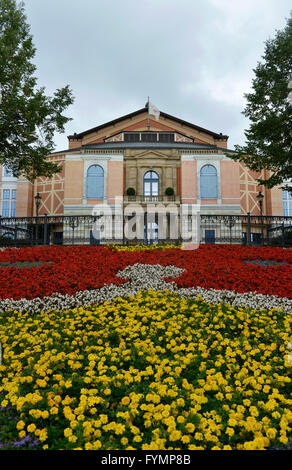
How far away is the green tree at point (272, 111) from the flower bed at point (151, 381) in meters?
13.9

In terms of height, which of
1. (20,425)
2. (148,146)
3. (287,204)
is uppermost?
(148,146)

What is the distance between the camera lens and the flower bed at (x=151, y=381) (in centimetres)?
266

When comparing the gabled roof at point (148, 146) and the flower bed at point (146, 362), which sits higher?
the gabled roof at point (148, 146)

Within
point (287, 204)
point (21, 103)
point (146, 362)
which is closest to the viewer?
point (146, 362)

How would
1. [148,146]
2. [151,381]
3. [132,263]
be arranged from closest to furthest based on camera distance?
1. [151,381]
2. [132,263]
3. [148,146]

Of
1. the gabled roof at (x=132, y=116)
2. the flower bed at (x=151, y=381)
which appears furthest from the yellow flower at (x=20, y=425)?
the gabled roof at (x=132, y=116)

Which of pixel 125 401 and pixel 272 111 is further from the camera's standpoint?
pixel 272 111

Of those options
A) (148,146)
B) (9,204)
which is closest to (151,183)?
(148,146)

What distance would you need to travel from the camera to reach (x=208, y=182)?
32094mm

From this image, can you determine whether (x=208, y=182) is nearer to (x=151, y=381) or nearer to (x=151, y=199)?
(x=151, y=199)

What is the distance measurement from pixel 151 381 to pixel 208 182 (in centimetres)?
2985

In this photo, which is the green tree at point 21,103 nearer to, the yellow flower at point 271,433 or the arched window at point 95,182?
the arched window at point 95,182

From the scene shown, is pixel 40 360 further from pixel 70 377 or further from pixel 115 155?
pixel 115 155

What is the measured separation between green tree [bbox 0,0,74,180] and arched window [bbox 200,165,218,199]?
16.9 meters
